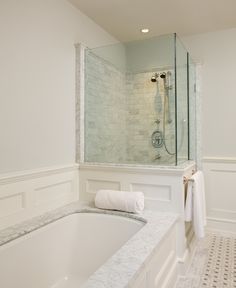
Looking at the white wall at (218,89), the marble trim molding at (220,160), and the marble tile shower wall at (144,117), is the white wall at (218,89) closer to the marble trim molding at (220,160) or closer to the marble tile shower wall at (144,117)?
the marble trim molding at (220,160)

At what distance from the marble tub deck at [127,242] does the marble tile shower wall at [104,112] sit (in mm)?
614

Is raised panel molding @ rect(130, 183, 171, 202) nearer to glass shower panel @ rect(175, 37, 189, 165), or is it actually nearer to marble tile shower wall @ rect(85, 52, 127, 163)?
glass shower panel @ rect(175, 37, 189, 165)

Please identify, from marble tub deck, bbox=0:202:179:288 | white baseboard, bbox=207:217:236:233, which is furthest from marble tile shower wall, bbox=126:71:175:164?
white baseboard, bbox=207:217:236:233

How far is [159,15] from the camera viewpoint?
2.72 m

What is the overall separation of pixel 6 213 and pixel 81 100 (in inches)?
50.7

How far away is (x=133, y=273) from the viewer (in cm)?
126

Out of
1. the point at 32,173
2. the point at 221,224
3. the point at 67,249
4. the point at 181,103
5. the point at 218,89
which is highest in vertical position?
the point at 218,89

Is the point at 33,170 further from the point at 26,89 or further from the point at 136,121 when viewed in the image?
the point at 136,121

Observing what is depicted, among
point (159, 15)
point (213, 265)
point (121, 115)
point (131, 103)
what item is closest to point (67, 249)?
point (213, 265)

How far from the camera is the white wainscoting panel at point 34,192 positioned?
184 cm

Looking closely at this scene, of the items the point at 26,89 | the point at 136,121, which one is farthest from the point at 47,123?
the point at 136,121

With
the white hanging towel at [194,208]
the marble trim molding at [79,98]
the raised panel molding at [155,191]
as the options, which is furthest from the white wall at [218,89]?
the marble trim molding at [79,98]

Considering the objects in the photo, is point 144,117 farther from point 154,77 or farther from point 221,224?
point 221,224

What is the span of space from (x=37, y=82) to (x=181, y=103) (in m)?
1.43
